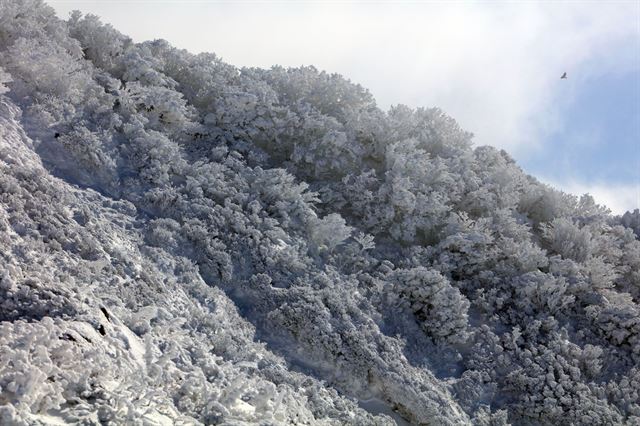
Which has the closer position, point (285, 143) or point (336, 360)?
point (336, 360)

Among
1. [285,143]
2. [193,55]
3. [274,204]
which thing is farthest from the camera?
[193,55]

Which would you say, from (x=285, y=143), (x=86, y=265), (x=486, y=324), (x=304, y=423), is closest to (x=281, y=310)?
(x=304, y=423)

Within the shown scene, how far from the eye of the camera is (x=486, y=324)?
10.5 meters

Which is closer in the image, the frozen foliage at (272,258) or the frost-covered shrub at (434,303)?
the frozen foliage at (272,258)

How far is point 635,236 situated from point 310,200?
6.81 m

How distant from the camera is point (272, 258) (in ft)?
31.7

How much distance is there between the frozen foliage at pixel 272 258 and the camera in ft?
20.9

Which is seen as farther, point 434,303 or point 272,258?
point 434,303

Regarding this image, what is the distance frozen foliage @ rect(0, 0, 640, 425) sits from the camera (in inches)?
251

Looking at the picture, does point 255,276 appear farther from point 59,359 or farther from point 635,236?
point 635,236

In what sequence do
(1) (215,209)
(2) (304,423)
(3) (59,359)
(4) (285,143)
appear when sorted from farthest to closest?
(4) (285,143)
(1) (215,209)
(2) (304,423)
(3) (59,359)

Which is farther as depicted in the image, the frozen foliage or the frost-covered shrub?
the frost-covered shrub

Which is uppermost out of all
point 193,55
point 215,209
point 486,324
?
point 193,55

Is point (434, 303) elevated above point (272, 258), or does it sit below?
above
